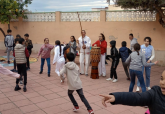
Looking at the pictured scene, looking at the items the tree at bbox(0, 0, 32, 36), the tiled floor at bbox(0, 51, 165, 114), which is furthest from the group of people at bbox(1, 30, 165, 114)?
the tree at bbox(0, 0, 32, 36)

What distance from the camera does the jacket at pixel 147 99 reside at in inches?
75.6

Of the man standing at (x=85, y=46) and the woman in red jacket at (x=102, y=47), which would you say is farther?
the man standing at (x=85, y=46)

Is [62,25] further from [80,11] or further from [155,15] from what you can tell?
[155,15]

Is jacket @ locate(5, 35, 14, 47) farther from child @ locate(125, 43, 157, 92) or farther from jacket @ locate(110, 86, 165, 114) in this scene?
jacket @ locate(110, 86, 165, 114)

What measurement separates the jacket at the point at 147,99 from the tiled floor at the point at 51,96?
267 cm

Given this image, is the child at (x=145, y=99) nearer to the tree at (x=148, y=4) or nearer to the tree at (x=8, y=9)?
the tree at (x=148, y=4)

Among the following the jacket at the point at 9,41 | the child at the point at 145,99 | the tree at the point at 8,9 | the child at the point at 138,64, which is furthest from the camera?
the tree at the point at 8,9

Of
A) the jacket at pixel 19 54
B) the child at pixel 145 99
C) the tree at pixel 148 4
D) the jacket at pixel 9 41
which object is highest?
the tree at pixel 148 4

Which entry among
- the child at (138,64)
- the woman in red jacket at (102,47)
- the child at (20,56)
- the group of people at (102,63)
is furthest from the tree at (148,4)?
the child at (20,56)

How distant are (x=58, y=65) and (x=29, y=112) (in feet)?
9.68

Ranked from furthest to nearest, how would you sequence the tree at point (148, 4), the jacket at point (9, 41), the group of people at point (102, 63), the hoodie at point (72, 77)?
the jacket at point (9, 41) → the tree at point (148, 4) → the hoodie at point (72, 77) → the group of people at point (102, 63)

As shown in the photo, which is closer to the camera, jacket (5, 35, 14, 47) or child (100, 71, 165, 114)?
child (100, 71, 165, 114)

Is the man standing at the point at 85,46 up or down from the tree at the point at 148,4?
down

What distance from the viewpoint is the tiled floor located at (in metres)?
4.62
